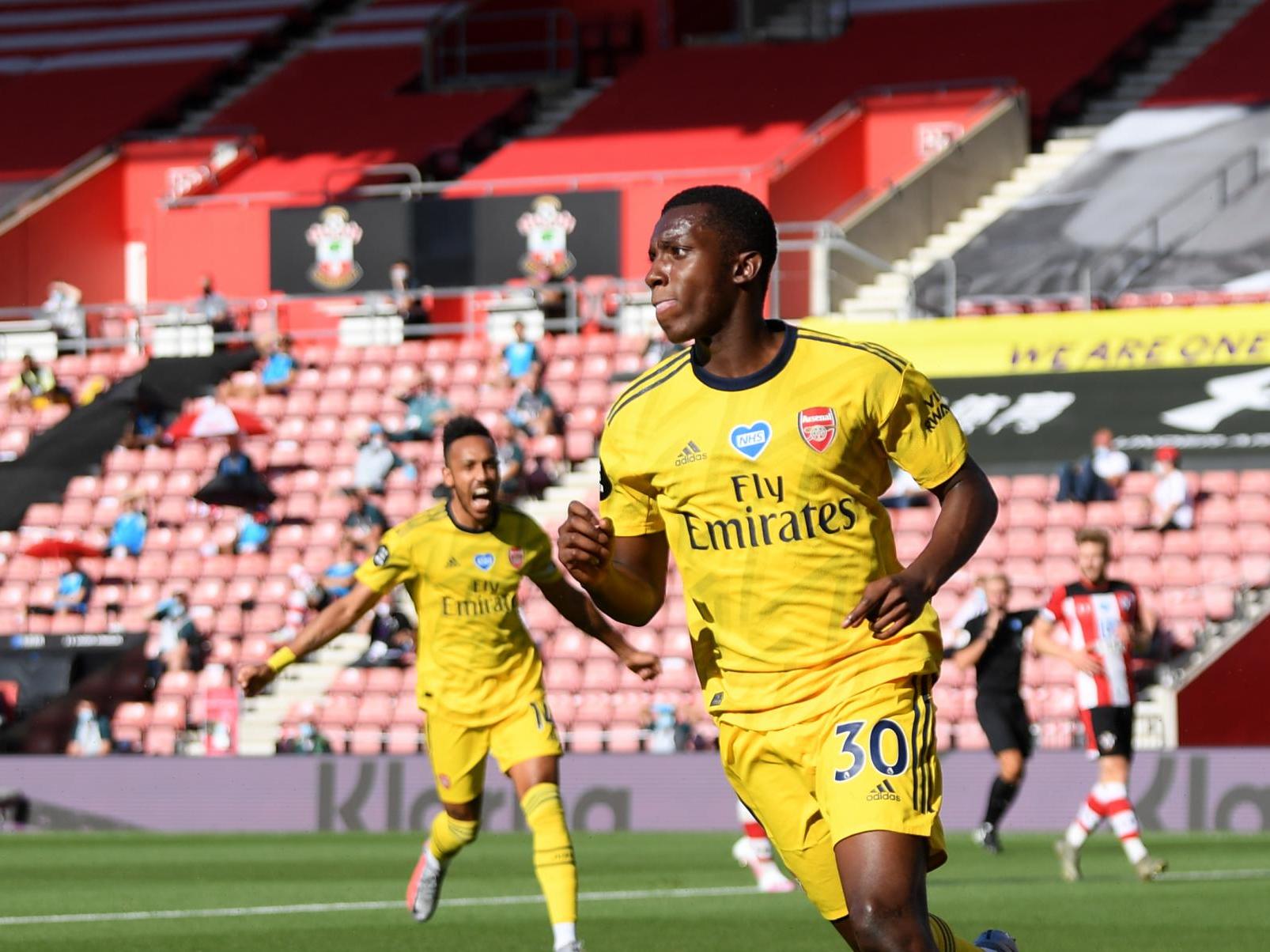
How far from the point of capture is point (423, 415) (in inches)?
1118

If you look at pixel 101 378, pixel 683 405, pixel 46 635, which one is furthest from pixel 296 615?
pixel 683 405

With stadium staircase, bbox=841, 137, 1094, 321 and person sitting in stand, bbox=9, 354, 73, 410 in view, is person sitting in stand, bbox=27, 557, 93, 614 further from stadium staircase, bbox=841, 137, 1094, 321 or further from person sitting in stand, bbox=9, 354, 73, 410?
stadium staircase, bbox=841, 137, 1094, 321

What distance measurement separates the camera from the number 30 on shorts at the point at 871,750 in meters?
6.20

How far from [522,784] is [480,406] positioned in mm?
17791

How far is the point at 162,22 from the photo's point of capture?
42938 mm

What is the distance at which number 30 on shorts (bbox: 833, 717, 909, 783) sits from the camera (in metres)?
6.20

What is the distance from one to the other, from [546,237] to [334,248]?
3.23m

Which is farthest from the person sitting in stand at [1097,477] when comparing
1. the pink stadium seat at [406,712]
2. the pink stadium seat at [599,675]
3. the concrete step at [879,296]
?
the pink stadium seat at [406,712]

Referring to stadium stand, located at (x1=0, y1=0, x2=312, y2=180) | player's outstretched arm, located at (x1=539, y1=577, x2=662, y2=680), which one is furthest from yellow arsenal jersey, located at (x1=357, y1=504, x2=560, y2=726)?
stadium stand, located at (x1=0, y1=0, x2=312, y2=180)

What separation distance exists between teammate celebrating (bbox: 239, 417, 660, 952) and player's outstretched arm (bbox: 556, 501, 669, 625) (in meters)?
4.40

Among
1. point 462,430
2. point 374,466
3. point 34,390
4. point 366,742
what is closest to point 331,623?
point 462,430

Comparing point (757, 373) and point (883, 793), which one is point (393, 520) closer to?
point (757, 373)

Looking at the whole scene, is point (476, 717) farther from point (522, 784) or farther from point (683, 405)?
point (683, 405)

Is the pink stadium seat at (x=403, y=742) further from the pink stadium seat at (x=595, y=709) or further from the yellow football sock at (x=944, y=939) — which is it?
the yellow football sock at (x=944, y=939)
